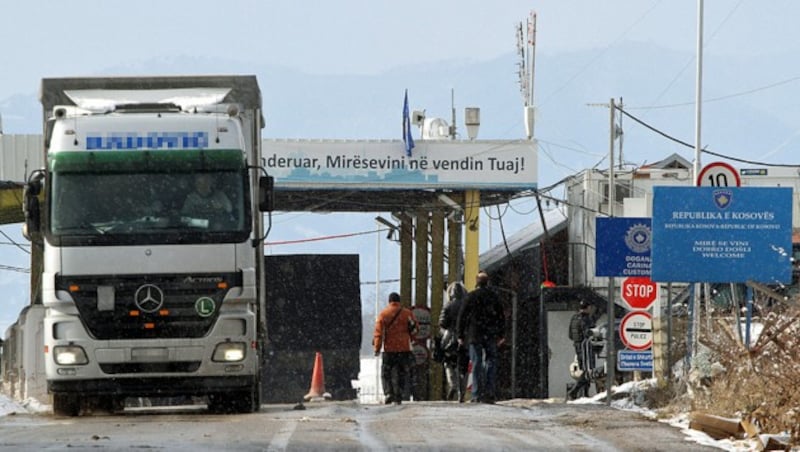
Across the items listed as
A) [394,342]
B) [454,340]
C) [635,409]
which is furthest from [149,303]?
[454,340]

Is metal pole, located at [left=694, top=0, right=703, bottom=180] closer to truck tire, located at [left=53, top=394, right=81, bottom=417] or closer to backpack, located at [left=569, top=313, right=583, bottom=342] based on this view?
backpack, located at [left=569, top=313, right=583, bottom=342]

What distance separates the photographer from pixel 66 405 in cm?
1842

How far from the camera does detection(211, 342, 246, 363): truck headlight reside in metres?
17.6

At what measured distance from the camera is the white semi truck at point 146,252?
17297mm

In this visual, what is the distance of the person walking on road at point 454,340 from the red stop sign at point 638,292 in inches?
95.7

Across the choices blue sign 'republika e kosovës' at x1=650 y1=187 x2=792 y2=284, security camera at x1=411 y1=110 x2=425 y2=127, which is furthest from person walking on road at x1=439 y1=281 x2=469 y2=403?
security camera at x1=411 y1=110 x2=425 y2=127

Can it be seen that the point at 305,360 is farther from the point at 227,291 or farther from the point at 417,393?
the point at 227,291

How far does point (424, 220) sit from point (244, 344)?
28.9 metres

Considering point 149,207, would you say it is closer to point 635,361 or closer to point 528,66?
point 635,361

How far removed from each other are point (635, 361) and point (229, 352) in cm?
713

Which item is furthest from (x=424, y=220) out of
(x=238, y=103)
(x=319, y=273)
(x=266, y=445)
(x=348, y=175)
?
(x=266, y=445)

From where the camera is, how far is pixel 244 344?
17.7 metres

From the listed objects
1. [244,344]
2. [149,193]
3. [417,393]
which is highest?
[149,193]

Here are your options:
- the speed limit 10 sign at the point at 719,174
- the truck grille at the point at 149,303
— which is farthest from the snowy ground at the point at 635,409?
the speed limit 10 sign at the point at 719,174
